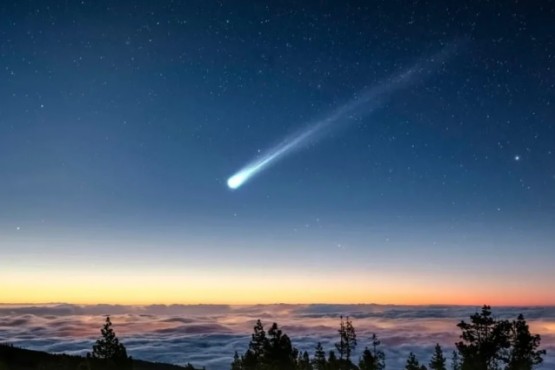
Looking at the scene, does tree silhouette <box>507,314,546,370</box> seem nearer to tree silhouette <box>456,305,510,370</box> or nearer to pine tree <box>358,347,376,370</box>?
tree silhouette <box>456,305,510,370</box>

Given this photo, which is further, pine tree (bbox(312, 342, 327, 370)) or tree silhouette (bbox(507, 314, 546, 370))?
pine tree (bbox(312, 342, 327, 370))

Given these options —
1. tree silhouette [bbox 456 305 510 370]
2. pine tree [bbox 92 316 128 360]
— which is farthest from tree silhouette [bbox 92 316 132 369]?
tree silhouette [bbox 456 305 510 370]

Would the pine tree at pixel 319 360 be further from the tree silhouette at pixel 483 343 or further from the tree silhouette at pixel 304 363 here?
the tree silhouette at pixel 483 343

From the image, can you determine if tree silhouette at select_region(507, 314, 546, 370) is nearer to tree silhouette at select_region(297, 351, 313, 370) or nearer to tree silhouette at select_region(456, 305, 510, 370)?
tree silhouette at select_region(456, 305, 510, 370)

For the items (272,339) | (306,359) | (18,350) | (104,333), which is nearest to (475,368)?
(272,339)

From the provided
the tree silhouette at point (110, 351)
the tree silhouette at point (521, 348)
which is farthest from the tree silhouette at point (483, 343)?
the tree silhouette at point (110, 351)

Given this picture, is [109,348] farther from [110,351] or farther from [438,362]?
[438,362]

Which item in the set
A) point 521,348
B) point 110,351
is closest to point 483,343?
point 521,348

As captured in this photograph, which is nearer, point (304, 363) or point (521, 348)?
point (521, 348)

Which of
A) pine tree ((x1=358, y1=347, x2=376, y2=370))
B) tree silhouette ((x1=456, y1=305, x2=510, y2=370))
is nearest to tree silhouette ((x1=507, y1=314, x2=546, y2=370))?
tree silhouette ((x1=456, y1=305, x2=510, y2=370))

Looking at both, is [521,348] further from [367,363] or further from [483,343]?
[367,363]

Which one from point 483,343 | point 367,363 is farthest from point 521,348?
point 367,363
